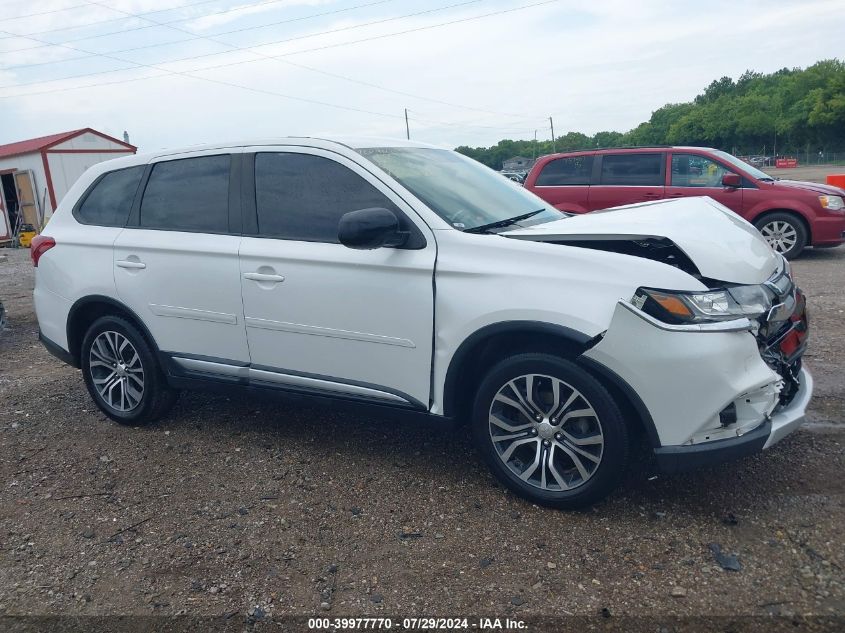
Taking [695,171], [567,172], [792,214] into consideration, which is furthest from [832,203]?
[567,172]

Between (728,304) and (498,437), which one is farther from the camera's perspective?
(498,437)

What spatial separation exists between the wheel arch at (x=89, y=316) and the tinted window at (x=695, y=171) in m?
8.40

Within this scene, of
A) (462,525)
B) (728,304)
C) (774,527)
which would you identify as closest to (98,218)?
(462,525)

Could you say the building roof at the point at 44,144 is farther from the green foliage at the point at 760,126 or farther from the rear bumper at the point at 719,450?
the green foliage at the point at 760,126

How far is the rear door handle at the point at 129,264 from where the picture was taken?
15.0 feet

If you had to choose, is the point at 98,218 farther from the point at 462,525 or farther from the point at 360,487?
the point at 462,525

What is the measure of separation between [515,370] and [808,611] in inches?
58.5

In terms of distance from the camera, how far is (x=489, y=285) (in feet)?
11.2

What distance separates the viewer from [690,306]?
120 inches

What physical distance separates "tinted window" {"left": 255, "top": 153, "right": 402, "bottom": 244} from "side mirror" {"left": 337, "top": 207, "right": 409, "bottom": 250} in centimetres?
26

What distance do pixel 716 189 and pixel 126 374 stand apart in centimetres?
876

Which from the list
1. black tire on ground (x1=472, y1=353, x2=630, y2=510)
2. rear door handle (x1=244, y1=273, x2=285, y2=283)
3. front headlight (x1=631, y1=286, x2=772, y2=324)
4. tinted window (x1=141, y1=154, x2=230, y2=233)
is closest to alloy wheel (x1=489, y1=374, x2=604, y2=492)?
black tire on ground (x1=472, y1=353, x2=630, y2=510)

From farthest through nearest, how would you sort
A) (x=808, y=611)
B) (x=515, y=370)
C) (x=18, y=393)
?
1. (x=18, y=393)
2. (x=515, y=370)
3. (x=808, y=611)

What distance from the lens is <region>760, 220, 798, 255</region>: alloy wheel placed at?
10398mm
